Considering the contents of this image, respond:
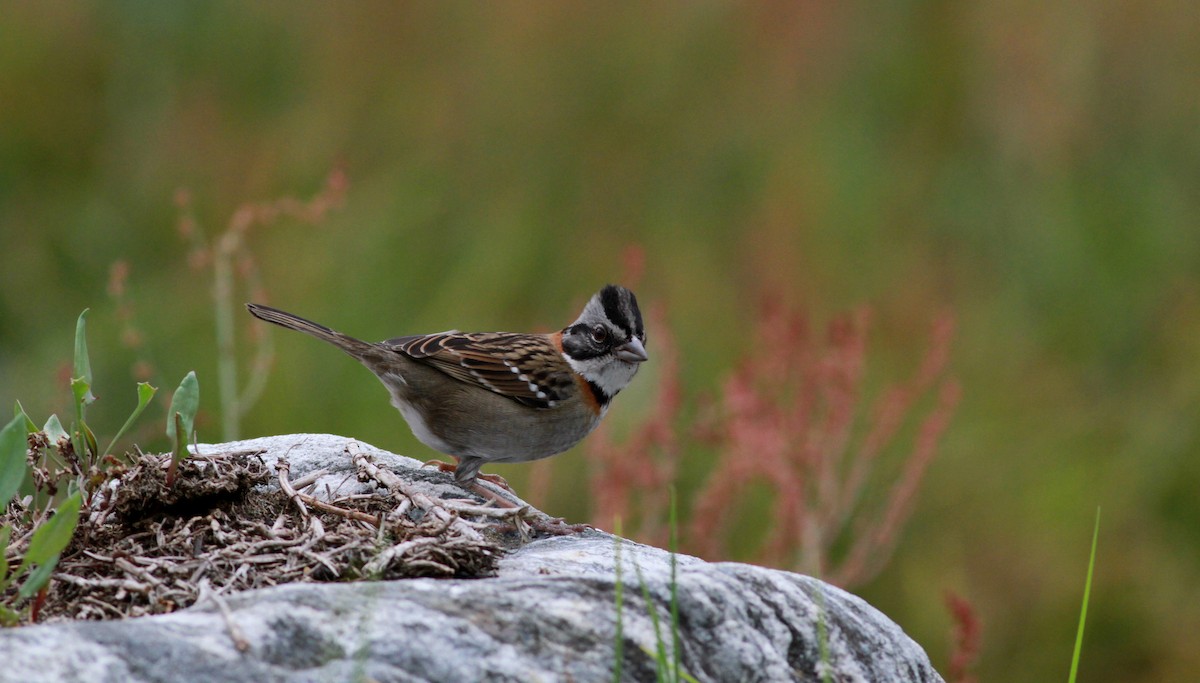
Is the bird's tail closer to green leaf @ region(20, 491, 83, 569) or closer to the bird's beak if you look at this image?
the bird's beak

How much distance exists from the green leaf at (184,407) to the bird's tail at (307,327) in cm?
176

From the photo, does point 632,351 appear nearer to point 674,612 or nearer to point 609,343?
point 609,343

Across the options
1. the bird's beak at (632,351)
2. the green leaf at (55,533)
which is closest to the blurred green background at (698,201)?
the bird's beak at (632,351)

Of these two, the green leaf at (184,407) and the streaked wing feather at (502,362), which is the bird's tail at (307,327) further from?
the green leaf at (184,407)

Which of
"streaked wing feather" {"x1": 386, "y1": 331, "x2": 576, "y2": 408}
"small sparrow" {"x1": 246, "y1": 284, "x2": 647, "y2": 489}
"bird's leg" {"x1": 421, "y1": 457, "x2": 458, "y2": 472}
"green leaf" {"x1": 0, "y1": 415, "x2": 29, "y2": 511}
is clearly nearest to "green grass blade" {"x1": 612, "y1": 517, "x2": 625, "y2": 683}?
"green leaf" {"x1": 0, "y1": 415, "x2": 29, "y2": 511}

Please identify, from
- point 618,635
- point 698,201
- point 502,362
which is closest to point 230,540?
point 618,635

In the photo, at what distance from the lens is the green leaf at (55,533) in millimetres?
2406

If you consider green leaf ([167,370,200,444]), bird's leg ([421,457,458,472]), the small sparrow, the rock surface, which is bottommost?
bird's leg ([421,457,458,472])

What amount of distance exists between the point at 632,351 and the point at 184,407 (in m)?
2.31

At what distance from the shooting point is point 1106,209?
817 centimetres

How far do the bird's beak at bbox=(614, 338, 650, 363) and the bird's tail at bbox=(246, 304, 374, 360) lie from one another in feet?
3.11

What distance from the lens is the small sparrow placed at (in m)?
4.82

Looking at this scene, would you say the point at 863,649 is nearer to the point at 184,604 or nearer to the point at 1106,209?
the point at 184,604

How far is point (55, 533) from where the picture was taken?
244cm
